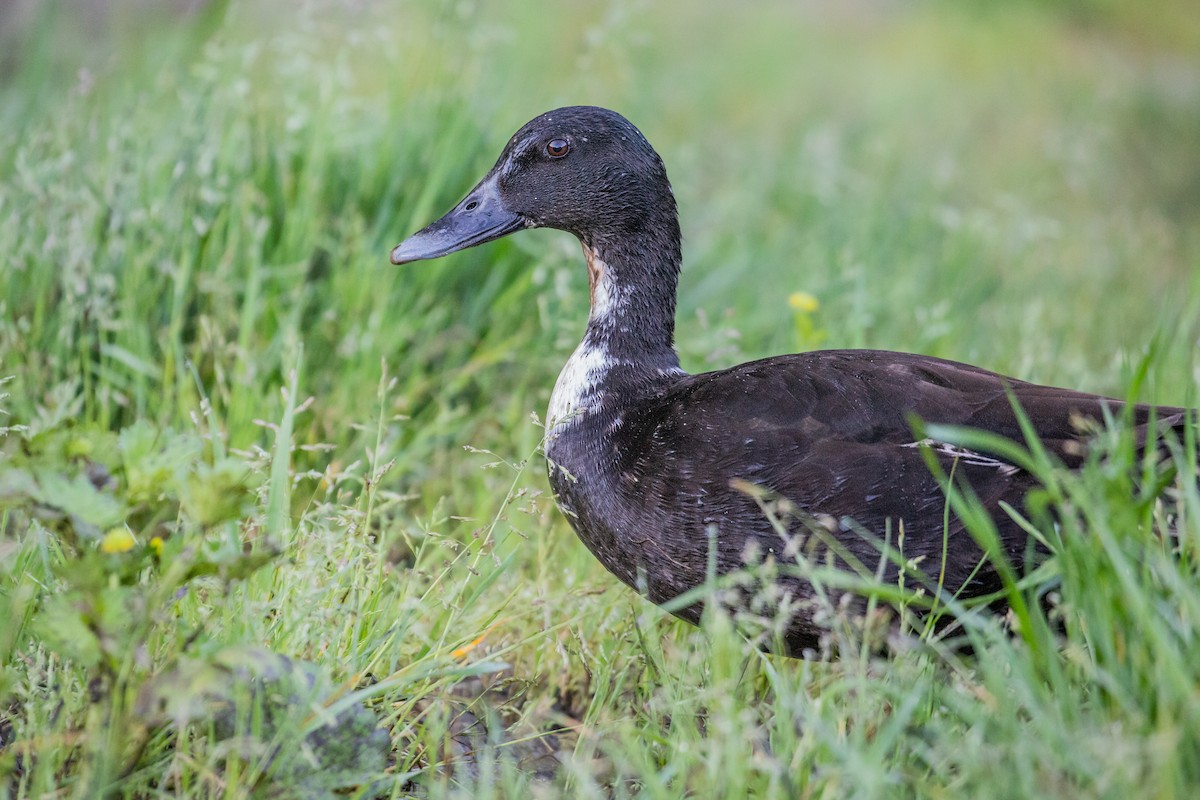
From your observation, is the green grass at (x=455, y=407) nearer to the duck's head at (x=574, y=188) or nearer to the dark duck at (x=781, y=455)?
the dark duck at (x=781, y=455)

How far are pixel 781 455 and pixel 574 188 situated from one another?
91cm

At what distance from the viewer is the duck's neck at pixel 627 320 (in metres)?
2.91

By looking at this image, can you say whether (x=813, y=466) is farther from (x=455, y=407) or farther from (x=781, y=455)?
(x=455, y=407)

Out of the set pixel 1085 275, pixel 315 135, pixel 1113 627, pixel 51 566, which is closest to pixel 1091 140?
pixel 1085 275

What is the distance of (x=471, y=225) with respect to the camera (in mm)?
3049

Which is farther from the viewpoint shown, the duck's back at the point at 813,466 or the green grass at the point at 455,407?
the duck's back at the point at 813,466

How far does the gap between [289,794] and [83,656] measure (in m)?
0.38

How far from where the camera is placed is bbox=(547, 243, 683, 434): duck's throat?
114 inches

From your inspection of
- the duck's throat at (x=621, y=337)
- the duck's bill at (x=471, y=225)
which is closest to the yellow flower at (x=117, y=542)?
the duck's throat at (x=621, y=337)

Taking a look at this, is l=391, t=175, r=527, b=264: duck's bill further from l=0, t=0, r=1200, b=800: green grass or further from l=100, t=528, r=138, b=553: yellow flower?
l=100, t=528, r=138, b=553: yellow flower

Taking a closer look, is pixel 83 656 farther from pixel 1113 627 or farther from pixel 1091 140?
pixel 1091 140

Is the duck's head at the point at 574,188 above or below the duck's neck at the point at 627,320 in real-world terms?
above

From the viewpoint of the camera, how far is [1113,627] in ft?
6.26

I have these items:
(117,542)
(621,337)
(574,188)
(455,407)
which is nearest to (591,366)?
(621,337)
